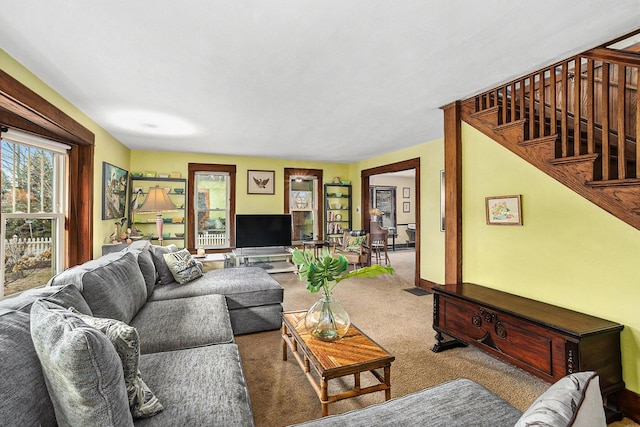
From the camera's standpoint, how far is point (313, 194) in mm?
6965

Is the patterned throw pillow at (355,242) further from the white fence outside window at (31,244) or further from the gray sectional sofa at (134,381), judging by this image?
the white fence outside window at (31,244)

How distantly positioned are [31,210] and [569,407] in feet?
13.5

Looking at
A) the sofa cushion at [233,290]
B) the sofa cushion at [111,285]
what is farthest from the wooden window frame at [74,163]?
the sofa cushion at [111,285]

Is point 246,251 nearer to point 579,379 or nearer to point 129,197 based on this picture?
point 129,197

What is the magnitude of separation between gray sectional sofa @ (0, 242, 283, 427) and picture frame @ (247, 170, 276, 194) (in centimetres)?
336

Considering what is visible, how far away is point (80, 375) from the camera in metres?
0.86

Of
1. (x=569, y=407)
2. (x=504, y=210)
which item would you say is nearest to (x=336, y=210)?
(x=504, y=210)

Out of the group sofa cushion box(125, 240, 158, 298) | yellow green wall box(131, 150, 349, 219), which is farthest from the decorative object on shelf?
yellow green wall box(131, 150, 349, 219)

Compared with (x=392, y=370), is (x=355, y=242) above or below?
above

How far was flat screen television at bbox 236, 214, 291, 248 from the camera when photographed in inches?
235

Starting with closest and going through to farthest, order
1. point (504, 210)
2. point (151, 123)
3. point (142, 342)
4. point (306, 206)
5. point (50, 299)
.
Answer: point (50, 299) → point (142, 342) → point (504, 210) → point (151, 123) → point (306, 206)

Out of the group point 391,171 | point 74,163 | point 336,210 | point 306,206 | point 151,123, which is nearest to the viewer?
point 74,163

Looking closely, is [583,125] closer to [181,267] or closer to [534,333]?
[534,333]

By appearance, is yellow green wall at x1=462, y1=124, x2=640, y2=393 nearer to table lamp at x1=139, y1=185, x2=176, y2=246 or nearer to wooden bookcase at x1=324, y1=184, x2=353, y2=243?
wooden bookcase at x1=324, y1=184, x2=353, y2=243
